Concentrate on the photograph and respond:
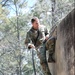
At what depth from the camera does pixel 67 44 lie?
140 inches

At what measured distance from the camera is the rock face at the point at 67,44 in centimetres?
328

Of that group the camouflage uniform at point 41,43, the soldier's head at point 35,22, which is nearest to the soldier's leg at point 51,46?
the camouflage uniform at point 41,43

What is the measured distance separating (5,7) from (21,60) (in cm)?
558

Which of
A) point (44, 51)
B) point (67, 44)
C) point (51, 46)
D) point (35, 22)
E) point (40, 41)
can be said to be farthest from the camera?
point (40, 41)

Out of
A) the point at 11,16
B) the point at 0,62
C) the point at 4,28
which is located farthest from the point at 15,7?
the point at 0,62

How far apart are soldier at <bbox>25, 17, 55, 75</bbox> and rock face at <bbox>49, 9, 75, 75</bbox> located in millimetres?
354

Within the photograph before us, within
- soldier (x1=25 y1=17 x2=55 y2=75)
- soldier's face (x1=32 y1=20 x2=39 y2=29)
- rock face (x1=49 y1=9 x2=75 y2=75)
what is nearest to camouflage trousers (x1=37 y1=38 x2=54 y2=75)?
soldier (x1=25 y1=17 x2=55 y2=75)

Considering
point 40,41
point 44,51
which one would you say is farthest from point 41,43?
point 44,51

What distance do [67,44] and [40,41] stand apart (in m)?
1.56

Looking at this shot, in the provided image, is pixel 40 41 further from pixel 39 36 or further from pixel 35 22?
pixel 35 22

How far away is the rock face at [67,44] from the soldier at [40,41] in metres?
0.35

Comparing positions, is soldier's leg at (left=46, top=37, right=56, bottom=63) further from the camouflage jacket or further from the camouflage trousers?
the camouflage jacket

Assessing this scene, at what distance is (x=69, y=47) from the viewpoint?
3.43m

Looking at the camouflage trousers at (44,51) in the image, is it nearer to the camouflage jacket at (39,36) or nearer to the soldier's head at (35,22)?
the camouflage jacket at (39,36)
